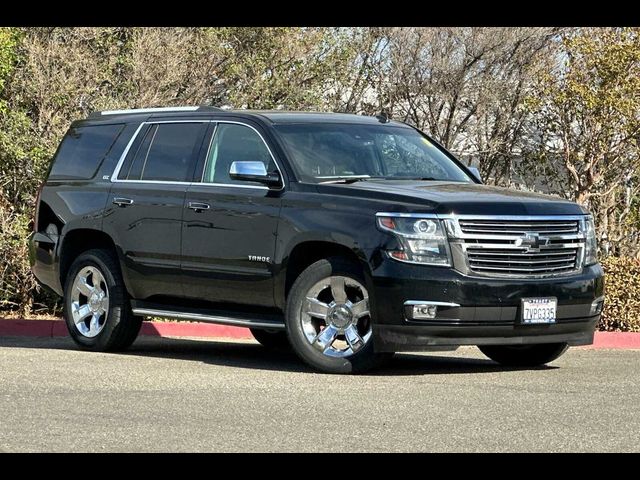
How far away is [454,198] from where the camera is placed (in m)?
11.0

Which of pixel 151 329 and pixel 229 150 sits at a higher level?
pixel 229 150

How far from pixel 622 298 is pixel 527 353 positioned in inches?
144

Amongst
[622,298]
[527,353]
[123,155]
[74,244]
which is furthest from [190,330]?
[622,298]

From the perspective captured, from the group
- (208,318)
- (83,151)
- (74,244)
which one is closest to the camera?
(208,318)

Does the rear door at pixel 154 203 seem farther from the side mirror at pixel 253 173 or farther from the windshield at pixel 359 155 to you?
the windshield at pixel 359 155

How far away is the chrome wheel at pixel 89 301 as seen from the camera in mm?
12977

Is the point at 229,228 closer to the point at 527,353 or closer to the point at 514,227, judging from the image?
the point at 514,227

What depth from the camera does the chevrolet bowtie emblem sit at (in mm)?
11008

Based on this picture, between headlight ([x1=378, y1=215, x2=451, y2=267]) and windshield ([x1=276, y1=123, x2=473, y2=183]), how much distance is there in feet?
3.71

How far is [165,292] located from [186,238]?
0.58 m
